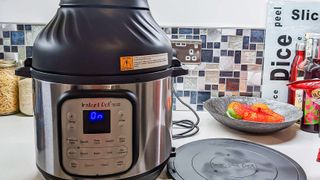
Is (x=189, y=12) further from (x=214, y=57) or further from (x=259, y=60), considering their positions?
(x=259, y=60)

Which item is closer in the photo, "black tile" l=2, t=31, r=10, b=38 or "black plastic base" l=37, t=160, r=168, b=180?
"black plastic base" l=37, t=160, r=168, b=180

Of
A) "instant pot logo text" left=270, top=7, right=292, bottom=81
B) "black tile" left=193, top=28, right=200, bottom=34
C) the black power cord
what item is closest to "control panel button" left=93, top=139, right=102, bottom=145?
the black power cord

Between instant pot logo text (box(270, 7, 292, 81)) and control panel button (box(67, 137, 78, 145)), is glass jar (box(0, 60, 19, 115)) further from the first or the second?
instant pot logo text (box(270, 7, 292, 81))

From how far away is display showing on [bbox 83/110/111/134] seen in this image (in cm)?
54

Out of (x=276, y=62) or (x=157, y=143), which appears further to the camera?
(x=276, y=62)

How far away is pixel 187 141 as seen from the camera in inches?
34.2

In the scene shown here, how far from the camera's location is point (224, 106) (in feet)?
3.39

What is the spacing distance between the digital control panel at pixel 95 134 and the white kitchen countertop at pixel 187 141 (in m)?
0.16

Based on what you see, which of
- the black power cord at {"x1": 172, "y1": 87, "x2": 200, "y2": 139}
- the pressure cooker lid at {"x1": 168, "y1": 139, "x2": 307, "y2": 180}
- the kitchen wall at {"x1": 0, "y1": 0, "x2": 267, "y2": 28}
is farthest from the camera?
the kitchen wall at {"x1": 0, "y1": 0, "x2": 267, "y2": 28}

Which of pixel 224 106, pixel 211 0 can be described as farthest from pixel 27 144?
pixel 211 0

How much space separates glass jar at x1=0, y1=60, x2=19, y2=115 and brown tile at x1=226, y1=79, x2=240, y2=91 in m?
0.67

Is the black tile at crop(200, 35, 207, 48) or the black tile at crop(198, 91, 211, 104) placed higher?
the black tile at crop(200, 35, 207, 48)

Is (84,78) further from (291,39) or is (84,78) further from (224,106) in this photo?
(291,39)

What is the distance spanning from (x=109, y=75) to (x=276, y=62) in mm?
733
